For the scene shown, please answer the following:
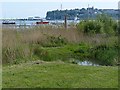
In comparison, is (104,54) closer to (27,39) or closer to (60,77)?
(27,39)

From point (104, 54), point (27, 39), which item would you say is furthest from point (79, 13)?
point (104, 54)

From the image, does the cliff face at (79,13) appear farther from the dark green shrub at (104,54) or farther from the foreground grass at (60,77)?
the foreground grass at (60,77)

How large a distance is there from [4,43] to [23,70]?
3.24m

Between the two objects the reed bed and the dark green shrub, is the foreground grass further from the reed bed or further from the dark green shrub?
the dark green shrub

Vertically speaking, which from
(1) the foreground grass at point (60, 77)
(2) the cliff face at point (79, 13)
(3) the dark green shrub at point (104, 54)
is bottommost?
(3) the dark green shrub at point (104, 54)

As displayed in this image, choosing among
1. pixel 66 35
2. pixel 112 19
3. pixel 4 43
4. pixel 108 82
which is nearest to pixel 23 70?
pixel 108 82

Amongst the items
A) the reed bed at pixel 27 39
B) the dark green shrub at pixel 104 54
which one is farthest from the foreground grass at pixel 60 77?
the dark green shrub at pixel 104 54

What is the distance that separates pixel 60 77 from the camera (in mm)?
5254

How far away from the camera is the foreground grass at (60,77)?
4777mm

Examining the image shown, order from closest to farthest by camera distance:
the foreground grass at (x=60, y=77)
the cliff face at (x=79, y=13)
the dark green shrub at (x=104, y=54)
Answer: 1. the foreground grass at (x=60, y=77)
2. the dark green shrub at (x=104, y=54)
3. the cliff face at (x=79, y=13)

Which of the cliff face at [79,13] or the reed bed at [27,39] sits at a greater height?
the cliff face at [79,13]

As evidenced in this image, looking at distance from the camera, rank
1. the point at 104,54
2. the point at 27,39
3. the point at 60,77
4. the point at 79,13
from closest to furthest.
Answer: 1. the point at 60,77
2. the point at 104,54
3. the point at 27,39
4. the point at 79,13

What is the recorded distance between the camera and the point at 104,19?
1802 centimetres

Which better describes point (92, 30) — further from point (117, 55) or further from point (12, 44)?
point (12, 44)
